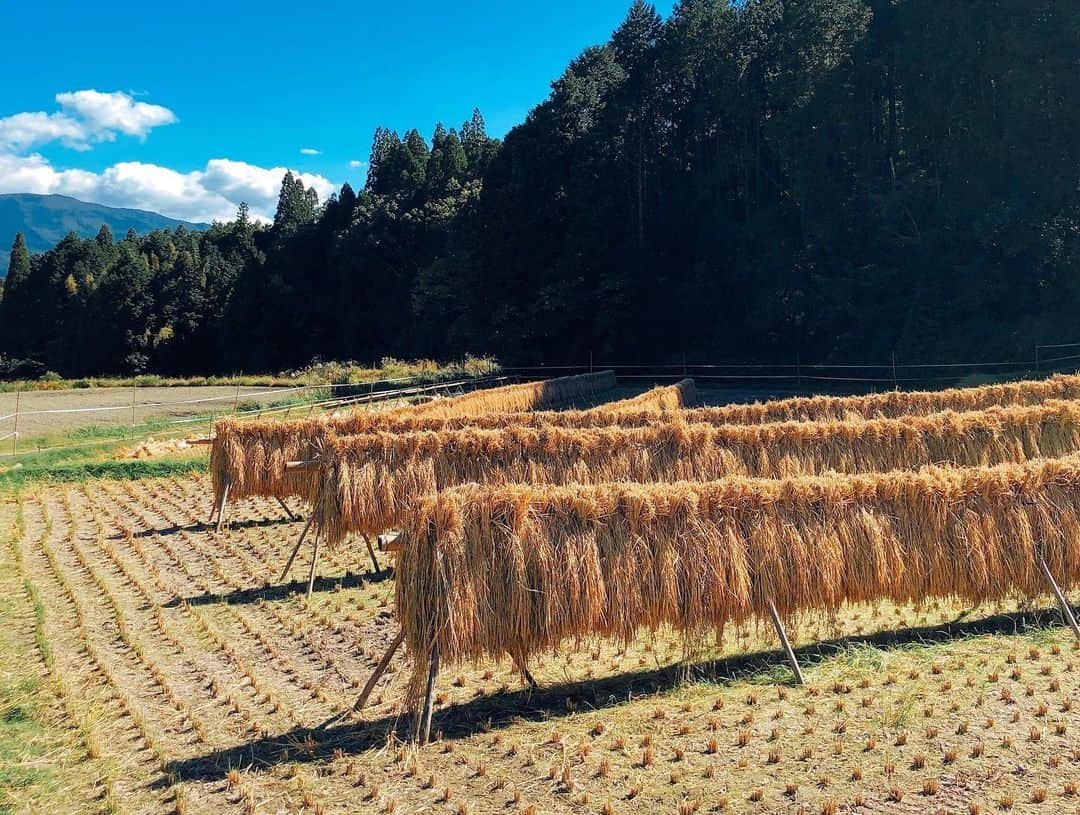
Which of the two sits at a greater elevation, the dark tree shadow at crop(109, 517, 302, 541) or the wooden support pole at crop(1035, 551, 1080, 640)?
the wooden support pole at crop(1035, 551, 1080, 640)

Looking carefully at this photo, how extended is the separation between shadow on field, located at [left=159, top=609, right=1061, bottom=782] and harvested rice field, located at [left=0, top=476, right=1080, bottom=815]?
0.02 metres

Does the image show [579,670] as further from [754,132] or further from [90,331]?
[90,331]

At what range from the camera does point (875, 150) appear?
119ft

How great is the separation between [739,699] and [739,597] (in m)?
0.79

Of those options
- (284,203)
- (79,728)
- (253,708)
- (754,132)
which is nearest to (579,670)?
(253,708)

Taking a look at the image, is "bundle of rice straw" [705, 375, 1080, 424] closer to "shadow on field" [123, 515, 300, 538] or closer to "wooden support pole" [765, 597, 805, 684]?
"shadow on field" [123, 515, 300, 538]

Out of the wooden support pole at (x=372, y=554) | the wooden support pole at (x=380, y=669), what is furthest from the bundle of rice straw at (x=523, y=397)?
the wooden support pole at (x=380, y=669)

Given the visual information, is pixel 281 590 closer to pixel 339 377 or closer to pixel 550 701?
pixel 550 701

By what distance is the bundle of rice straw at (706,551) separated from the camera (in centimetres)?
672

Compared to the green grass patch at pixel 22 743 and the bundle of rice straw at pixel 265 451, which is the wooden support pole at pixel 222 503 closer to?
the bundle of rice straw at pixel 265 451

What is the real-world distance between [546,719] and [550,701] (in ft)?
1.25

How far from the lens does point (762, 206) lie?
144 feet

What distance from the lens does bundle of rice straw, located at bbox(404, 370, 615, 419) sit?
20.4 meters

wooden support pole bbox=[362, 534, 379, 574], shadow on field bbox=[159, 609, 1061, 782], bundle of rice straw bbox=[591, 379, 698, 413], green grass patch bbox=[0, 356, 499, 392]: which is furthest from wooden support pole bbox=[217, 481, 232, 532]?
green grass patch bbox=[0, 356, 499, 392]
